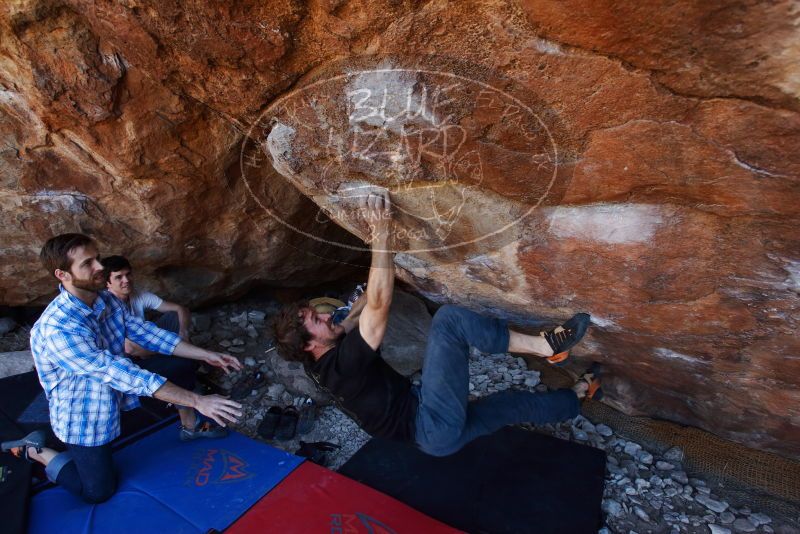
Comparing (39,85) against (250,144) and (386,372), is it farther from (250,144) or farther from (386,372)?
(386,372)

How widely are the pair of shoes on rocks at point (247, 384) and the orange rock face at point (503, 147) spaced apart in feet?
4.18

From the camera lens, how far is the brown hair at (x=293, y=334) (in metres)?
2.03

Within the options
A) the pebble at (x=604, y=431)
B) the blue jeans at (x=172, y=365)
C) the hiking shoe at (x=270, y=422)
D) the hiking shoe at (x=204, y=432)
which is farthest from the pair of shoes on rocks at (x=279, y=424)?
the pebble at (x=604, y=431)

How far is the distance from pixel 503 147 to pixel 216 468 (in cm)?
219

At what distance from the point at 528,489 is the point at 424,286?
4.09 ft

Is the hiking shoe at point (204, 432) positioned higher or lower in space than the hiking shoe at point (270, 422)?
higher

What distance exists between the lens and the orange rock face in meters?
1.22

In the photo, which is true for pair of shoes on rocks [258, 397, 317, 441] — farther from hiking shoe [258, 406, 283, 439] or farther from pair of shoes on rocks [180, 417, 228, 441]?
pair of shoes on rocks [180, 417, 228, 441]

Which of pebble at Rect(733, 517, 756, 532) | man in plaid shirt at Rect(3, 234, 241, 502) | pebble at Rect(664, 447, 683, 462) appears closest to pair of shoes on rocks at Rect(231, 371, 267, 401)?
man in plaid shirt at Rect(3, 234, 241, 502)

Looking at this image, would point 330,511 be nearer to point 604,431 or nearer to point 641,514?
point 641,514

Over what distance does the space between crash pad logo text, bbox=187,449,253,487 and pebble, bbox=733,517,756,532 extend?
239 centimetres

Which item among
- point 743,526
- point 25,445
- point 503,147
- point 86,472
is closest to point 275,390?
point 86,472

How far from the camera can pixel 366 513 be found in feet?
7.22

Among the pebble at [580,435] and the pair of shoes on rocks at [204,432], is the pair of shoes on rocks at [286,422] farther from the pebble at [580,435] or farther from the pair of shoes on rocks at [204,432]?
the pebble at [580,435]
